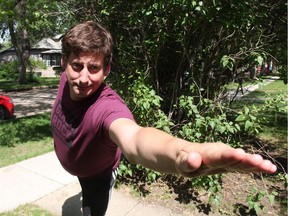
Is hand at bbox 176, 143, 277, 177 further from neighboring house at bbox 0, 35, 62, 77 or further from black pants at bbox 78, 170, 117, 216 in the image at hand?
neighboring house at bbox 0, 35, 62, 77

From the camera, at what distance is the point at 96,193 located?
2416 mm

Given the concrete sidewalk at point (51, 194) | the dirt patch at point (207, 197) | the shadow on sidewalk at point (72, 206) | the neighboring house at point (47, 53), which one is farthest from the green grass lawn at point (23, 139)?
the neighboring house at point (47, 53)

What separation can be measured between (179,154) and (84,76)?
A: 0.94 metres

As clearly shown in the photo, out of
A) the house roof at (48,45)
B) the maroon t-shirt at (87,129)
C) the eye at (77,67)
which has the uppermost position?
the eye at (77,67)

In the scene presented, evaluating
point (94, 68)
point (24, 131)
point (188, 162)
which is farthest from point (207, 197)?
point (24, 131)

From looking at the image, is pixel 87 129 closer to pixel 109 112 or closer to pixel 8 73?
pixel 109 112

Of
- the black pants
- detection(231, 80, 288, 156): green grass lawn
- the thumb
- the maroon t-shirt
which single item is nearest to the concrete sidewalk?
the black pants

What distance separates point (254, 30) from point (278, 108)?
4.36ft

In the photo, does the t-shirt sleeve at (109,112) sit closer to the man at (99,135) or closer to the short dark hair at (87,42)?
the man at (99,135)

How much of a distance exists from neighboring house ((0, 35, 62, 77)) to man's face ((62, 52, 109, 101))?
151ft

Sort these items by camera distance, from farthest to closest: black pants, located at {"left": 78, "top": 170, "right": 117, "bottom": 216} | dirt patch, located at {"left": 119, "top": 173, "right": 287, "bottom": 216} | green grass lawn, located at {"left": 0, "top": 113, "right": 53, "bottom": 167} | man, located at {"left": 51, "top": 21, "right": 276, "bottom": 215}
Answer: green grass lawn, located at {"left": 0, "top": 113, "right": 53, "bottom": 167}
dirt patch, located at {"left": 119, "top": 173, "right": 287, "bottom": 216}
black pants, located at {"left": 78, "top": 170, "right": 117, "bottom": 216}
man, located at {"left": 51, "top": 21, "right": 276, "bottom": 215}

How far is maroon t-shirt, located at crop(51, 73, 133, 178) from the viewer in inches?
66.3

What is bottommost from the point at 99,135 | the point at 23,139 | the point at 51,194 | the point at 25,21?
the point at 23,139

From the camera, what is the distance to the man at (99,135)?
985 millimetres
